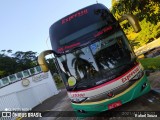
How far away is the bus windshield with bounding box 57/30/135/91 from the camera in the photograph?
8852mm

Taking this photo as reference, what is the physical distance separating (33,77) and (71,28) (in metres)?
22.5

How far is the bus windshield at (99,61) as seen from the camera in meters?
8.85

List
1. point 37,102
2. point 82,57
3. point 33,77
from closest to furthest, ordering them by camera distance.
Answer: point 82,57 < point 37,102 < point 33,77

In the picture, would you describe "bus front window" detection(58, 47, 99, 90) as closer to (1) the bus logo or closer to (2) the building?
(1) the bus logo

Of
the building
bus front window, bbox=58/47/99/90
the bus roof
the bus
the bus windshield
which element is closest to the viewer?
the bus

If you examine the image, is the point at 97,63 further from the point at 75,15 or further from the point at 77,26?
the point at 75,15

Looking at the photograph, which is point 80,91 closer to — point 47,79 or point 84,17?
point 84,17

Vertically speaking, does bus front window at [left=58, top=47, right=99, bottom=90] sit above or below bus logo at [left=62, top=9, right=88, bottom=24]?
below

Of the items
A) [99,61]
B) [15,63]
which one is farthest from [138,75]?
[15,63]

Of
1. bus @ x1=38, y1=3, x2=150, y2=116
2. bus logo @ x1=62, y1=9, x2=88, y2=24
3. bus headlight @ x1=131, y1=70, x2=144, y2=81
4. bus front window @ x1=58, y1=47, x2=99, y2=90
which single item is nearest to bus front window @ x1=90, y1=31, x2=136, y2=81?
bus @ x1=38, y1=3, x2=150, y2=116

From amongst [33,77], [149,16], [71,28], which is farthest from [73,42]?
[33,77]

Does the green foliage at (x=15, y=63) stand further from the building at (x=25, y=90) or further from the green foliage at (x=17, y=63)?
the building at (x=25, y=90)

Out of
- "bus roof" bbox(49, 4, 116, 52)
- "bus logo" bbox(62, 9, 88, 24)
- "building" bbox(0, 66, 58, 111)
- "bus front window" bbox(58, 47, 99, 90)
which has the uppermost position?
"bus logo" bbox(62, 9, 88, 24)

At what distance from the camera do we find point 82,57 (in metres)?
9.14
